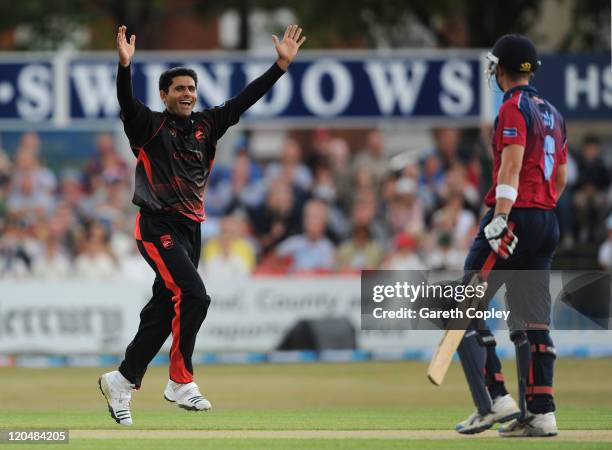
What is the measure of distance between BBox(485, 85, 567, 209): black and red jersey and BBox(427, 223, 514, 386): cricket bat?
249 mm

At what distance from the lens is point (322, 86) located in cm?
1867

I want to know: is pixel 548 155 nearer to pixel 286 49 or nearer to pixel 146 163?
pixel 286 49

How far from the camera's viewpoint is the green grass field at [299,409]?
8.60 meters

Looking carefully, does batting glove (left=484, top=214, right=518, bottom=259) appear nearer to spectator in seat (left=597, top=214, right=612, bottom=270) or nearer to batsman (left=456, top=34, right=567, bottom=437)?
batsman (left=456, top=34, right=567, bottom=437)

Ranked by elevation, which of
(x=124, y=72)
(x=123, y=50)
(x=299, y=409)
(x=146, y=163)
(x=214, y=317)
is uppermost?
(x=123, y=50)

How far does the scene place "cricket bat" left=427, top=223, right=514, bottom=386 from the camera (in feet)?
28.7

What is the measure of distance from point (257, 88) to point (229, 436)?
2.32 m

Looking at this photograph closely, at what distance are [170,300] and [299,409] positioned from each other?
276 centimetres

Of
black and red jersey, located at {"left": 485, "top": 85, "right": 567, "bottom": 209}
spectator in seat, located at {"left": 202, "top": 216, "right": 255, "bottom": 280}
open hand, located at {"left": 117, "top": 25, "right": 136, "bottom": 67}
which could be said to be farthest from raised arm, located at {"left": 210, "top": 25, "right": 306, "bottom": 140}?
spectator in seat, located at {"left": 202, "top": 216, "right": 255, "bottom": 280}

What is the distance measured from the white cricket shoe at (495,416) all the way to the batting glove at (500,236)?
2.99ft

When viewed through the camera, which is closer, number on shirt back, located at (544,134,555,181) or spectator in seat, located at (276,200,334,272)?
number on shirt back, located at (544,134,555,181)

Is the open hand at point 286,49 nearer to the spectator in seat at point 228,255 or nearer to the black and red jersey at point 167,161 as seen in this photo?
the black and red jersey at point 167,161

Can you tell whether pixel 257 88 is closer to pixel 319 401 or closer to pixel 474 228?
pixel 319 401

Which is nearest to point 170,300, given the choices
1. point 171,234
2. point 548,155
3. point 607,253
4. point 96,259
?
point 171,234
